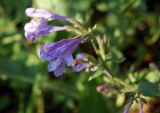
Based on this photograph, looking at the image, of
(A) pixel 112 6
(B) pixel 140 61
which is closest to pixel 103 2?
(A) pixel 112 6

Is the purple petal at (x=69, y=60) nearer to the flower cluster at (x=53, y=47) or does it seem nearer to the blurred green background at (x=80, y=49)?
the flower cluster at (x=53, y=47)

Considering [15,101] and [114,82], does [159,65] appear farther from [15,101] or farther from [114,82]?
[15,101]

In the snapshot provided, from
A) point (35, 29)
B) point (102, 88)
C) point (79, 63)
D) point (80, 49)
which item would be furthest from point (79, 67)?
point (80, 49)

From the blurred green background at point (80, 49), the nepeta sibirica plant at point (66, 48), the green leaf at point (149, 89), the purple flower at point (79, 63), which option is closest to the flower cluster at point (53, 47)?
the nepeta sibirica plant at point (66, 48)

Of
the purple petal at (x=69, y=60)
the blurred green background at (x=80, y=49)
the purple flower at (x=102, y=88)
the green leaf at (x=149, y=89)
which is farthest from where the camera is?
the blurred green background at (x=80, y=49)

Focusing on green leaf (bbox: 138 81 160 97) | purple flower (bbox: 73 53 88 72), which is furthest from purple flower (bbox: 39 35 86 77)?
green leaf (bbox: 138 81 160 97)

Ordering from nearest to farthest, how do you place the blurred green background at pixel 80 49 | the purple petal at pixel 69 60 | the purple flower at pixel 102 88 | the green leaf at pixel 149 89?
the purple petal at pixel 69 60
the green leaf at pixel 149 89
the purple flower at pixel 102 88
the blurred green background at pixel 80 49
